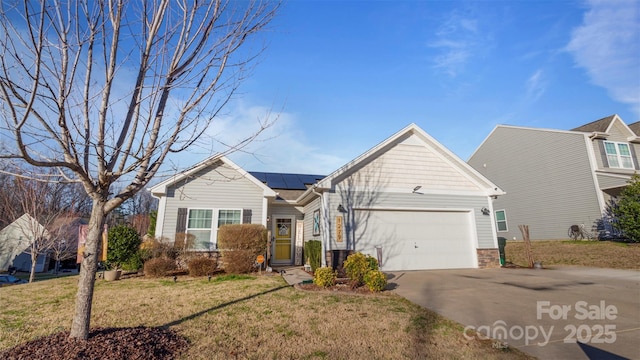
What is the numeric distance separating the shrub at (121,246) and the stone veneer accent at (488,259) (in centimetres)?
1286

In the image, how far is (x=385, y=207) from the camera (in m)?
11.0

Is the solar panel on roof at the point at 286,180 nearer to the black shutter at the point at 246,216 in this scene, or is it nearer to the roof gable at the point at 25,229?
the black shutter at the point at 246,216

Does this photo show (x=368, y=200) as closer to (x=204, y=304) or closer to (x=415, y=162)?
(x=415, y=162)

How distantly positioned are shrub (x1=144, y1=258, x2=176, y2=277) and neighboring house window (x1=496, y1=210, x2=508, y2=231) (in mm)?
20302

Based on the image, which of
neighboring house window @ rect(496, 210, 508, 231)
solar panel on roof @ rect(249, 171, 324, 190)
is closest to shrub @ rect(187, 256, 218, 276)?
solar panel on roof @ rect(249, 171, 324, 190)

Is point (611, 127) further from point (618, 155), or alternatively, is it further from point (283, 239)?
point (283, 239)

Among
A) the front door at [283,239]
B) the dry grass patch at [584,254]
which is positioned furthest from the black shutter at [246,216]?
the dry grass patch at [584,254]

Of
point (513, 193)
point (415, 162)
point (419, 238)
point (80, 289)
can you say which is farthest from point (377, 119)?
point (513, 193)

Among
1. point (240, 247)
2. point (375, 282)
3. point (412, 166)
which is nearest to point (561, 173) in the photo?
point (412, 166)

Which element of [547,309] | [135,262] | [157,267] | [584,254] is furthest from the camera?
[584,254]

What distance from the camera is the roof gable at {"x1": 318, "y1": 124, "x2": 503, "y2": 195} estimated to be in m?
11.1

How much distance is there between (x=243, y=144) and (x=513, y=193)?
815 inches

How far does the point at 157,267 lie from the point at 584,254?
17147 millimetres

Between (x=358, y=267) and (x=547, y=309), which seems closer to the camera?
(x=547, y=309)
